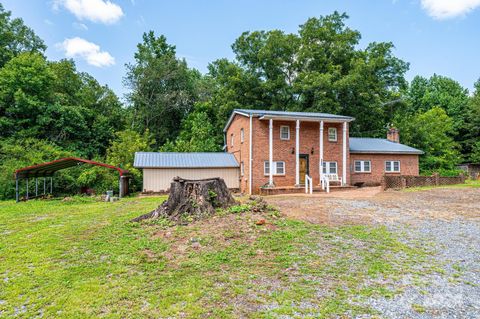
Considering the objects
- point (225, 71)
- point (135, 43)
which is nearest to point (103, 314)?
point (225, 71)

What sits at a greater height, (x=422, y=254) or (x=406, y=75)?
(x=406, y=75)

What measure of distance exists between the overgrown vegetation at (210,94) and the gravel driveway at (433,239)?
58.1 feet

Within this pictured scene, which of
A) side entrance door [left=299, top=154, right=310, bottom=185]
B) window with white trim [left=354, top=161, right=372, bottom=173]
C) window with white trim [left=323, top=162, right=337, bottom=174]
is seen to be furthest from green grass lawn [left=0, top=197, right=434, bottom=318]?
window with white trim [left=354, top=161, right=372, bottom=173]

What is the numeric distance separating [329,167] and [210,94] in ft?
65.3

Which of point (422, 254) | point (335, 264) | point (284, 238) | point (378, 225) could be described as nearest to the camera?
point (335, 264)

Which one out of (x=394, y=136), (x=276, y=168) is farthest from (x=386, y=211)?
(x=394, y=136)

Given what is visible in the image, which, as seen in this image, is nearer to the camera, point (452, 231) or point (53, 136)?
point (452, 231)

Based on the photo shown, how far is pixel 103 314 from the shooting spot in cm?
347

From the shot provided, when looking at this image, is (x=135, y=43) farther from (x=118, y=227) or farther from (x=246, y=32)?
(x=118, y=227)

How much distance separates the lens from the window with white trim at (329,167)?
20.3 m

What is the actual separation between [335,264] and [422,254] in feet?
6.51

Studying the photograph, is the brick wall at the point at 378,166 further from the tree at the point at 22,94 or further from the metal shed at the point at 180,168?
the tree at the point at 22,94

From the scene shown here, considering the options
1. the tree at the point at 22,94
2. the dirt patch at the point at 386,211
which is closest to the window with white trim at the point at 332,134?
the dirt patch at the point at 386,211

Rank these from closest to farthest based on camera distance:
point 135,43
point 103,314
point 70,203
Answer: point 103,314, point 70,203, point 135,43
